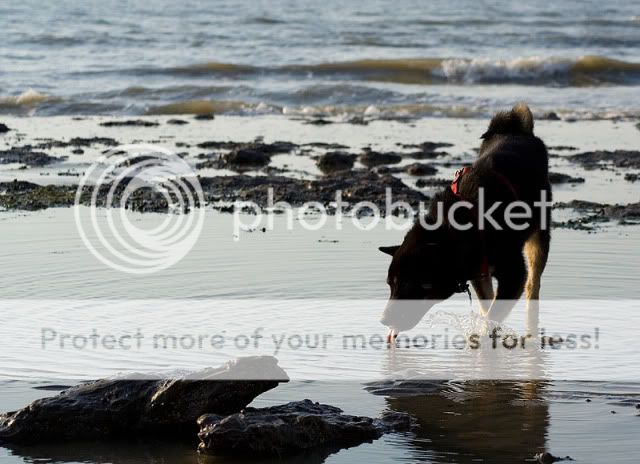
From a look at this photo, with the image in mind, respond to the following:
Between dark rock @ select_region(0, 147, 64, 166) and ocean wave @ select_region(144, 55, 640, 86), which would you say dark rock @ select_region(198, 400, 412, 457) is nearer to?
dark rock @ select_region(0, 147, 64, 166)

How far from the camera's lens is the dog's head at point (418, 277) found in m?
6.64

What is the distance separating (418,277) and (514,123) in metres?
1.74

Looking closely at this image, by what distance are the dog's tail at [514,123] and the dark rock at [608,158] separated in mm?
5339

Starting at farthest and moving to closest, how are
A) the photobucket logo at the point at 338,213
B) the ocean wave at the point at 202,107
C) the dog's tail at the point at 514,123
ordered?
the ocean wave at the point at 202,107, the photobucket logo at the point at 338,213, the dog's tail at the point at 514,123

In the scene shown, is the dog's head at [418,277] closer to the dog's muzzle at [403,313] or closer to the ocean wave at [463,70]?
the dog's muzzle at [403,313]

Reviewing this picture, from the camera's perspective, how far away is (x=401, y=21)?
34781 millimetres

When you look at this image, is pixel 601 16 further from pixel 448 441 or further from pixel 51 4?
pixel 448 441

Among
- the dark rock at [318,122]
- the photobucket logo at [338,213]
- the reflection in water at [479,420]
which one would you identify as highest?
the dark rock at [318,122]

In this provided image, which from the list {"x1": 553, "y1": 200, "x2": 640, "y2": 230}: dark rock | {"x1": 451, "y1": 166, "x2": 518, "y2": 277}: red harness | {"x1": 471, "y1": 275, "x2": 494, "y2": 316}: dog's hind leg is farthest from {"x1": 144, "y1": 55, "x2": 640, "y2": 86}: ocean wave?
{"x1": 451, "y1": 166, "x2": 518, "y2": 277}: red harness

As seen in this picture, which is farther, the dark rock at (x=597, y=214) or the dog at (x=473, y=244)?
the dark rock at (x=597, y=214)

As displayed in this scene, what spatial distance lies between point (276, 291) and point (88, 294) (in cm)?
125

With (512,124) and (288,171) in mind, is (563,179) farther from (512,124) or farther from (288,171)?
(512,124)

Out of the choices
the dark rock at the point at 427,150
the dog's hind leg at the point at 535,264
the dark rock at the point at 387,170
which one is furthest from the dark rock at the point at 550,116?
the dog's hind leg at the point at 535,264

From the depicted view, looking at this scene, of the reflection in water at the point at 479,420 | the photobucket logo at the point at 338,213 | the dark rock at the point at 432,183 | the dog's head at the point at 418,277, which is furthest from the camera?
the dark rock at the point at 432,183
